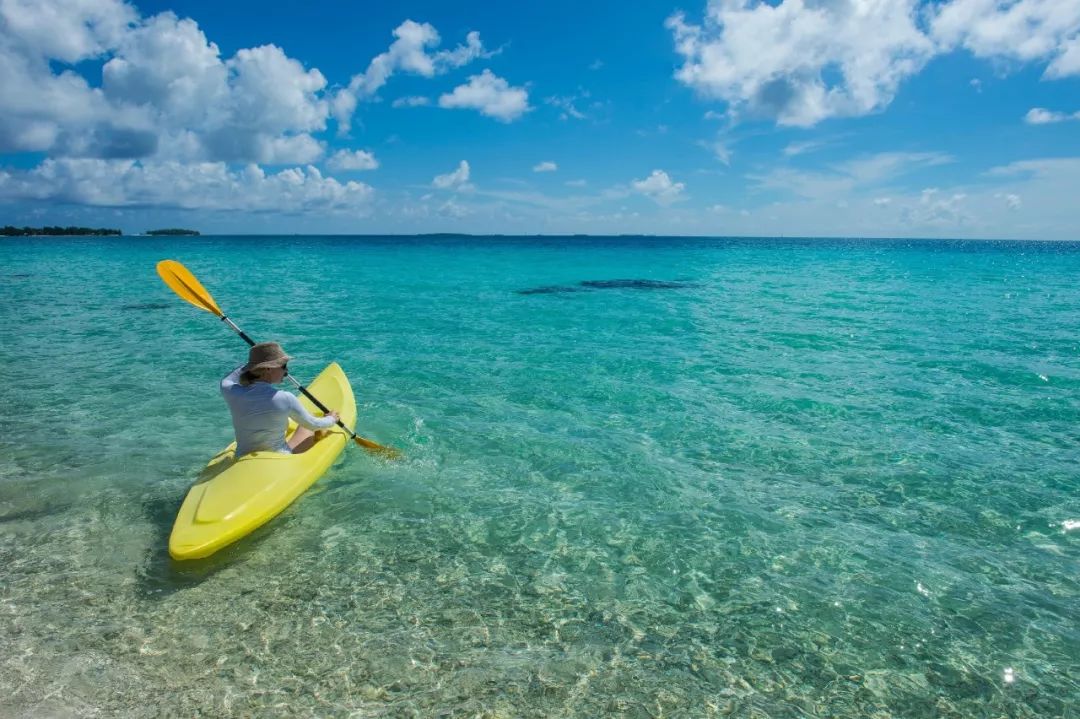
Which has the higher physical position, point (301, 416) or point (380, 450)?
point (301, 416)

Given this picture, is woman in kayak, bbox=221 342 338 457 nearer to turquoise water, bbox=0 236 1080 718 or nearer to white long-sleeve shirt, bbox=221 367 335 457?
white long-sleeve shirt, bbox=221 367 335 457

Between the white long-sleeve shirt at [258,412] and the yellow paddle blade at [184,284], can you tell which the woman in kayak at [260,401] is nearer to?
the white long-sleeve shirt at [258,412]

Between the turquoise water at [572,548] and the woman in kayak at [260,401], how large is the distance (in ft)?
3.31

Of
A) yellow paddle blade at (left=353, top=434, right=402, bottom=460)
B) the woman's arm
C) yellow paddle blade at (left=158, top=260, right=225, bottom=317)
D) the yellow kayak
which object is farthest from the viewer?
yellow paddle blade at (left=158, top=260, right=225, bottom=317)

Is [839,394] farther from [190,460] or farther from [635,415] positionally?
[190,460]

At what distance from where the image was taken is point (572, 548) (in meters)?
6.41

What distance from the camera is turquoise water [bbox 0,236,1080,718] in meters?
4.51

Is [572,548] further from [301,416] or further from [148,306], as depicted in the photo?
[148,306]

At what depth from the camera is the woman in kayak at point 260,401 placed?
6496mm

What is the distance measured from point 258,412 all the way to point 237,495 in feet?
3.02

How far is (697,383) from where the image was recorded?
515 inches

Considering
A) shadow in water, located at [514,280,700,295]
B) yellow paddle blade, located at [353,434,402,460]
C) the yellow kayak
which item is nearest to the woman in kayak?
the yellow kayak

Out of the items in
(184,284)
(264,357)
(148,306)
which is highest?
(184,284)

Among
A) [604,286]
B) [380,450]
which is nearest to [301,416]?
[380,450]
